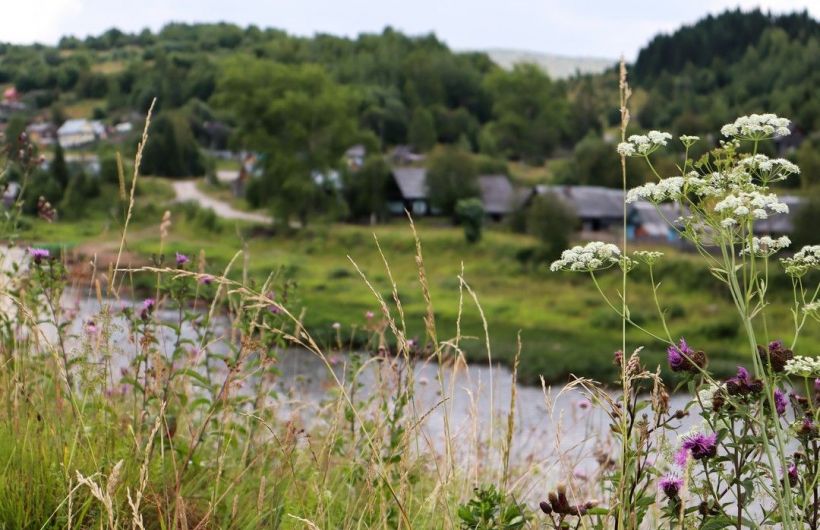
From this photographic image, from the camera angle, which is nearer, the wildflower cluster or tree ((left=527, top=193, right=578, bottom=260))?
A: the wildflower cluster

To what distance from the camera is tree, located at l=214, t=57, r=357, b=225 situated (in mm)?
48688

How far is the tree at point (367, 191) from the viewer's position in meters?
54.7

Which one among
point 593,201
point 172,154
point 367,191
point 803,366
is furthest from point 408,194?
point 803,366

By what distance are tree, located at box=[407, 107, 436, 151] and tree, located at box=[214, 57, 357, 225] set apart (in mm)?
31985

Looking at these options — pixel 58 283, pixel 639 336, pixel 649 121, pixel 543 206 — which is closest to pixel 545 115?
pixel 649 121

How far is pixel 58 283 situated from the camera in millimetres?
4043

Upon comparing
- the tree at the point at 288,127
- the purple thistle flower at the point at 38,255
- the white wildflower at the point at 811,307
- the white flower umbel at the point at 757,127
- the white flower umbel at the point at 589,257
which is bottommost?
the tree at the point at 288,127

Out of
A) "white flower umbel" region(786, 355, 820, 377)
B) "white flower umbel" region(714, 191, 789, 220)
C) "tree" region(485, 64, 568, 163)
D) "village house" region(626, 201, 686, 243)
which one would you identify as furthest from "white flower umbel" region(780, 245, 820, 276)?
"tree" region(485, 64, 568, 163)

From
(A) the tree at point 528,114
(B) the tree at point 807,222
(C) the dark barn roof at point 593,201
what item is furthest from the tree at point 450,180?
(A) the tree at point 528,114

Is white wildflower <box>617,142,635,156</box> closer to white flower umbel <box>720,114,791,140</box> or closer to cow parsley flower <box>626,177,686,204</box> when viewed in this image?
cow parsley flower <box>626,177,686,204</box>

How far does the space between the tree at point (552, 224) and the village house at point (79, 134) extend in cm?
5387

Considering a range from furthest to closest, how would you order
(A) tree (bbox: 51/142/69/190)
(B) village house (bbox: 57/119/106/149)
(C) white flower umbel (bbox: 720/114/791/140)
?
1. (B) village house (bbox: 57/119/106/149)
2. (A) tree (bbox: 51/142/69/190)
3. (C) white flower umbel (bbox: 720/114/791/140)

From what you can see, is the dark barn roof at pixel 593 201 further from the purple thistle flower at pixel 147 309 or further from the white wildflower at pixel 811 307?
the white wildflower at pixel 811 307

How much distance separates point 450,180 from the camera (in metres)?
55.3
